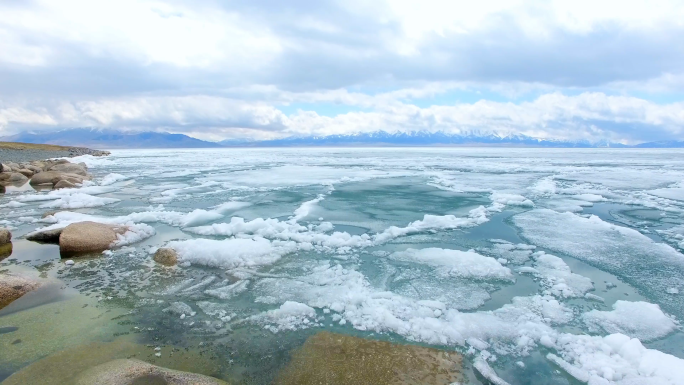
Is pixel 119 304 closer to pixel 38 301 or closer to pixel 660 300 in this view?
pixel 38 301

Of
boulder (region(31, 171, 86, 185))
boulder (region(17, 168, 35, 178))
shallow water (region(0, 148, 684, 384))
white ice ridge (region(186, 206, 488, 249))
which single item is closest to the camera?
shallow water (region(0, 148, 684, 384))

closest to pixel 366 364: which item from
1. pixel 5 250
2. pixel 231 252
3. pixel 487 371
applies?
pixel 487 371

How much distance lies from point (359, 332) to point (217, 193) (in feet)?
43.4

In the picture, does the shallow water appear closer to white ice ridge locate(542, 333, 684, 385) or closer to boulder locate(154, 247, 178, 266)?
white ice ridge locate(542, 333, 684, 385)

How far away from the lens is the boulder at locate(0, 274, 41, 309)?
18.5 ft

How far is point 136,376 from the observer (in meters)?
3.85

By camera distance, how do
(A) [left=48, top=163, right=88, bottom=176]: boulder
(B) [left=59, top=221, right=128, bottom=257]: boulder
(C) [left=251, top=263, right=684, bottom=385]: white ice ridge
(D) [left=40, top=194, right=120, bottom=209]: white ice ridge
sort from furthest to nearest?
(A) [left=48, top=163, right=88, bottom=176]: boulder
(D) [left=40, top=194, right=120, bottom=209]: white ice ridge
(B) [left=59, top=221, right=128, bottom=257]: boulder
(C) [left=251, top=263, right=684, bottom=385]: white ice ridge

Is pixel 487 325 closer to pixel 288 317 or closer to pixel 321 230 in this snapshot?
pixel 288 317

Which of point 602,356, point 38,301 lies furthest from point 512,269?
point 38,301

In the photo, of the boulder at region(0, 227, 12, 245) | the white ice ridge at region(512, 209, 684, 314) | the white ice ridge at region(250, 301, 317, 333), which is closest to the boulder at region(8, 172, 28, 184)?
the boulder at region(0, 227, 12, 245)

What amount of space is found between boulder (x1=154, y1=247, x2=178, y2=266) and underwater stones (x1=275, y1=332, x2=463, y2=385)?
3.90 meters

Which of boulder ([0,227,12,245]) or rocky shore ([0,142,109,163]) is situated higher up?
boulder ([0,227,12,245])

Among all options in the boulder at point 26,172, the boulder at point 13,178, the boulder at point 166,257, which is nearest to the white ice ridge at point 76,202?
the boulder at point 166,257

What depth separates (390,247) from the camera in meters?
8.70
